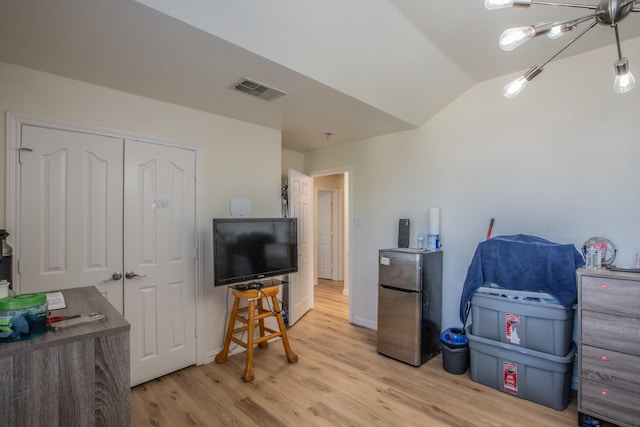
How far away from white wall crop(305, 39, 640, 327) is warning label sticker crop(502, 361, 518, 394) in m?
0.78

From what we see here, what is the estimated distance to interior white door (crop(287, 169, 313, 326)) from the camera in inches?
162

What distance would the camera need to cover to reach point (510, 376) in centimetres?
257

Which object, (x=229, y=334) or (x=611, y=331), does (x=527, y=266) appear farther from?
(x=229, y=334)

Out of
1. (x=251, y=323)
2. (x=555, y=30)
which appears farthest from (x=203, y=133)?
(x=555, y=30)

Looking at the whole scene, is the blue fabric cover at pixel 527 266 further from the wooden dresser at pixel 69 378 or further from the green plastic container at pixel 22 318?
the green plastic container at pixel 22 318

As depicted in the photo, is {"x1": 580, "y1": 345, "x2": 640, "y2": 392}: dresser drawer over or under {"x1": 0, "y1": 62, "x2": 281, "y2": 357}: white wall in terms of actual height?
under

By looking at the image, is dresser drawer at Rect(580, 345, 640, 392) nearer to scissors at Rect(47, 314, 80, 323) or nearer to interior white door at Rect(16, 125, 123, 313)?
scissors at Rect(47, 314, 80, 323)

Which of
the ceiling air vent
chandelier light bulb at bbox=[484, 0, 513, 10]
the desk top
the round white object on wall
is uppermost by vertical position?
the ceiling air vent

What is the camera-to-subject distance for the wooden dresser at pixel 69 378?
1.00 metres

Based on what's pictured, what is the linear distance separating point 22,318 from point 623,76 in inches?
105

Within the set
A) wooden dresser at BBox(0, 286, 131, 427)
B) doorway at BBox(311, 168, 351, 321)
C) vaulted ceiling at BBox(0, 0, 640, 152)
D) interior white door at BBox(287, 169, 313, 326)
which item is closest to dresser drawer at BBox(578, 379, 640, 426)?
vaulted ceiling at BBox(0, 0, 640, 152)

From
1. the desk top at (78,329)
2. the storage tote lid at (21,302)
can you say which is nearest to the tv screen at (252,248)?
the desk top at (78,329)

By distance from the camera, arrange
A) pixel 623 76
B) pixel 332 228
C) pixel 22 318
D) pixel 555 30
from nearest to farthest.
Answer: pixel 22 318 < pixel 555 30 < pixel 623 76 < pixel 332 228

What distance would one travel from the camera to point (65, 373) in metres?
1.07
